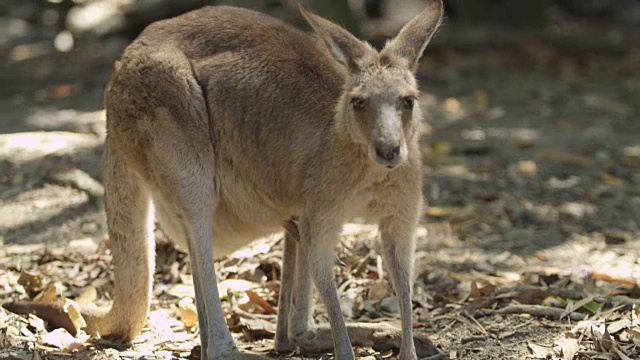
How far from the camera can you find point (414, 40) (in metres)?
3.93

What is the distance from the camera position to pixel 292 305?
14.6 feet

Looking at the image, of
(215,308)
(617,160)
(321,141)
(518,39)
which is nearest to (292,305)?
(215,308)

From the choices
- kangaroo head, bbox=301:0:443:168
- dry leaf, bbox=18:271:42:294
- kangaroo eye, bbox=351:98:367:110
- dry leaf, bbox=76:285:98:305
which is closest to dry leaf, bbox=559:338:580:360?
kangaroo head, bbox=301:0:443:168

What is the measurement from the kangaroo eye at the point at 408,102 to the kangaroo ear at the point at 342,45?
0.21 metres

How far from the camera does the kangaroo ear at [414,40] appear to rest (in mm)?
3916

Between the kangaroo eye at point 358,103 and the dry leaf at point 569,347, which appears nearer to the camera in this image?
the kangaroo eye at point 358,103

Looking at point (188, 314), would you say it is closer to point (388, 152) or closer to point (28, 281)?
point (28, 281)

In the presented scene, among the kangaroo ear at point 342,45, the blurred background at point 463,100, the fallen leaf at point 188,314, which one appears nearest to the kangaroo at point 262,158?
the kangaroo ear at point 342,45

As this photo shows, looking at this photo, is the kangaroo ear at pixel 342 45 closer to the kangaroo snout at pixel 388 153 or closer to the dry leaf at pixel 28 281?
the kangaroo snout at pixel 388 153

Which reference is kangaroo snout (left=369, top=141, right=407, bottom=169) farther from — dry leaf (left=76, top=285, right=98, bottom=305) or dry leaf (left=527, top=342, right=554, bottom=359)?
→ dry leaf (left=76, top=285, right=98, bottom=305)

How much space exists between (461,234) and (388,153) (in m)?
2.62

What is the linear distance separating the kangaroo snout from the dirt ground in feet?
3.32

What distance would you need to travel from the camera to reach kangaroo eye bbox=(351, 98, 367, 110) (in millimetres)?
3781

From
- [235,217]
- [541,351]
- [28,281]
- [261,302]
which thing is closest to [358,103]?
[235,217]
